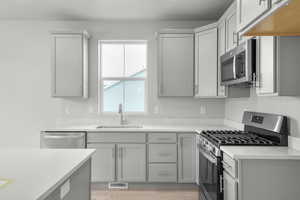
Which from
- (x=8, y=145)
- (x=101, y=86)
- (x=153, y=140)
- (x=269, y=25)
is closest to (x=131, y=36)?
(x=101, y=86)

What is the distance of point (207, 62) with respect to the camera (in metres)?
3.90

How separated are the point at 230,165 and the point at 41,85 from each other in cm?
344

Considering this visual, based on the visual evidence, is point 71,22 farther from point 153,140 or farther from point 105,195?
point 105,195

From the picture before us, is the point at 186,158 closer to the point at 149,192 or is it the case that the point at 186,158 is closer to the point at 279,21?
the point at 149,192

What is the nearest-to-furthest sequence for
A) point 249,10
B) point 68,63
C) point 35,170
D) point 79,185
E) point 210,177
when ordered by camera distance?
point 35,170
point 249,10
point 79,185
point 210,177
point 68,63

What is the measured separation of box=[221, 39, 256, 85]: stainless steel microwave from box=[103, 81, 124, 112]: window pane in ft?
6.29

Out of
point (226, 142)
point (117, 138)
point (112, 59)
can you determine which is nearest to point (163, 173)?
point (117, 138)

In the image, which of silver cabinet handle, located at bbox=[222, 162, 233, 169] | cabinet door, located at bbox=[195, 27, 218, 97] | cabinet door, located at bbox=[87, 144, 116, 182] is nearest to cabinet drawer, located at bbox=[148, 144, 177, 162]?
cabinet door, located at bbox=[87, 144, 116, 182]

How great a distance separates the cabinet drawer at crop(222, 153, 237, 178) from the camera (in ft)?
6.75

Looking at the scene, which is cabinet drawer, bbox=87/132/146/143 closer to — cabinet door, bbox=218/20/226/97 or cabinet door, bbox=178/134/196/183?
cabinet door, bbox=178/134/196/183

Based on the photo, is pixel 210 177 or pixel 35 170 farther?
pixel 210 177

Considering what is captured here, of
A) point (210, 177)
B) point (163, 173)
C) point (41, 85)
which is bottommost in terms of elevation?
point (163, 173)

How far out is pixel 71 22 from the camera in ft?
14.7

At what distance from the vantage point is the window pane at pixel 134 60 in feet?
15.0
